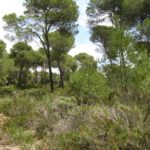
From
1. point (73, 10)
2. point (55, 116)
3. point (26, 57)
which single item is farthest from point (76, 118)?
point (26, 57)

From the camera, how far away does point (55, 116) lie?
11852 millimetres

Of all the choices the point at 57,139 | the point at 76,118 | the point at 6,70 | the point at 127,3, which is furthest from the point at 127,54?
the point at 6,70

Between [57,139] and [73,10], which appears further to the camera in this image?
[73,10]

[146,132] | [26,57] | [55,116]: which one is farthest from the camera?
[26,57]

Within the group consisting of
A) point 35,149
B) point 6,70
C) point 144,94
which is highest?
point 6,70

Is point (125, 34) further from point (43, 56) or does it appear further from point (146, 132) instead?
point (43, 56)

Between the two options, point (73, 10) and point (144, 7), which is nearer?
point (144, 7)

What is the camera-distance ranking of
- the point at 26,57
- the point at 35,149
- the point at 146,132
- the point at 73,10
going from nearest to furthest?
the point at 146,132 → the point at 35,149 → the point at 73,10 → the point at 26,57

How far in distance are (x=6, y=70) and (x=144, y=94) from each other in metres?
45.4

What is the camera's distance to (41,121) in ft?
39.4

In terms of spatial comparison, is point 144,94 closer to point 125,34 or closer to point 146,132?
point 146,132

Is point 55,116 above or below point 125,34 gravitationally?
below

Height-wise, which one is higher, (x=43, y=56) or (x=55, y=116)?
(x=43, y=56)

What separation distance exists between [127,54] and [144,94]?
7332 millimetres
